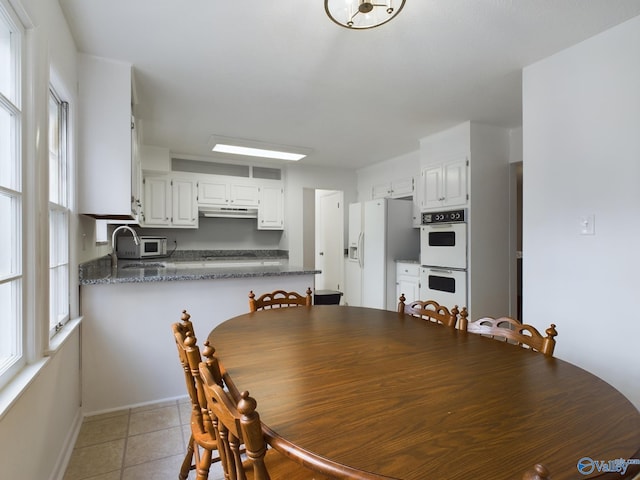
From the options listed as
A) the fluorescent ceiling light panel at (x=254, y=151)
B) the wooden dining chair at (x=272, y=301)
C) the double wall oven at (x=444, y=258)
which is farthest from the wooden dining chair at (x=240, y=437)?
the fluorescent ceiling light panel at (x=254, y=151)

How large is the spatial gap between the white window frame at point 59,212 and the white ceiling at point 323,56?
20.8 inches

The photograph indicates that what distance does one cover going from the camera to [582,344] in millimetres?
2078

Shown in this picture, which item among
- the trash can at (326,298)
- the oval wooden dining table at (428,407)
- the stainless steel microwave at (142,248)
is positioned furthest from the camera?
the trash can at (326,298)

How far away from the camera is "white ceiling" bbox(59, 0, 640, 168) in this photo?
1.82 m

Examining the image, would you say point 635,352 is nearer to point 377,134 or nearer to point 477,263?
point 477,263

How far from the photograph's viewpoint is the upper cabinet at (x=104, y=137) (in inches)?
87.0

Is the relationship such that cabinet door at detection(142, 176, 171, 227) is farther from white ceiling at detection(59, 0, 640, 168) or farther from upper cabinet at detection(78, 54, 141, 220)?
upper cabinet at detection(78, 54, 141, 220)

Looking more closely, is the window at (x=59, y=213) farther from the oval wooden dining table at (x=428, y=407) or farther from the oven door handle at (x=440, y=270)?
the oven door handle at (x=440, y=270)

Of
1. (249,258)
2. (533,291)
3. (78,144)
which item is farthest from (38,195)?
→ (249,258)

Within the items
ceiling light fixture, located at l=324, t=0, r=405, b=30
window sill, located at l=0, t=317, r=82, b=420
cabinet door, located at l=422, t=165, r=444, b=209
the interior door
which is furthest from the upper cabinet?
the interior door

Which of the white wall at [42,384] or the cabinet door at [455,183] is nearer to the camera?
the white wall at [42,384]

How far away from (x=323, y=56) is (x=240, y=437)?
2232mm

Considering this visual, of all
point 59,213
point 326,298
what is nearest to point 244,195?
point 326,298

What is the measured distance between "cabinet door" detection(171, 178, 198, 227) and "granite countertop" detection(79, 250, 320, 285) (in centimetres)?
54
